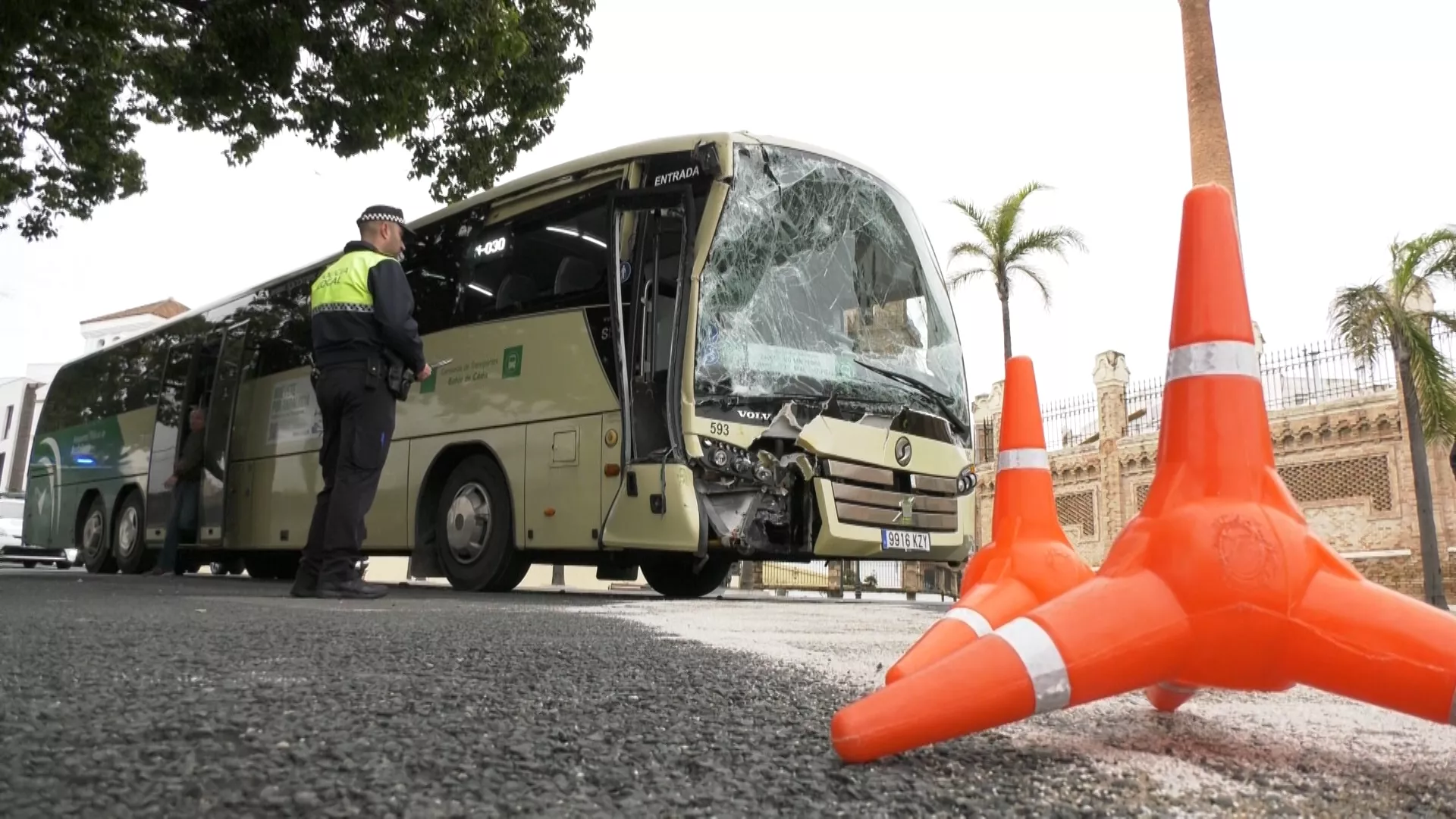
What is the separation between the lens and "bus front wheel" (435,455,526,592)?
8.02 metres

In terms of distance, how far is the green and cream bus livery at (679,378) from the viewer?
6941mm

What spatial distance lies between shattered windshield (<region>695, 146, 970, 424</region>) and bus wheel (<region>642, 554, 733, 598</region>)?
263 centimetres

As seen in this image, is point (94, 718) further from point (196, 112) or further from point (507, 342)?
point (196, 112)

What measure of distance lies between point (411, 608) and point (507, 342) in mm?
3046

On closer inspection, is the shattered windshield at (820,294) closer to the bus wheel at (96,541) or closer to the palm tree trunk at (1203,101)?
the palm tree trunk at (1203,101)

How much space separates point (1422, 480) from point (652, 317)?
53.1ft

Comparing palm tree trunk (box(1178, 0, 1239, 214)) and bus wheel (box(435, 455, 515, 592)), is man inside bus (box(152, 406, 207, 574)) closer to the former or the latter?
bus wheel (box(435, 455, 515, 592))

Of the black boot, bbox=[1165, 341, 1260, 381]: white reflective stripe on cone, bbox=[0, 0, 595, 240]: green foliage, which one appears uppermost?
bbox=[0, 0, 595, 240]: green foliage

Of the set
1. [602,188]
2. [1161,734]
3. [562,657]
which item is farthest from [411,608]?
[1161,734]

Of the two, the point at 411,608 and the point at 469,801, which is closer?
the point at 469,801

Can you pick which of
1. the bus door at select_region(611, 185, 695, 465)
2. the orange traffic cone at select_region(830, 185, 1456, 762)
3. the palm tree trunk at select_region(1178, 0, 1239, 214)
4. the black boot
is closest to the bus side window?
the bus door at select_region(611, 185, 695, 465)

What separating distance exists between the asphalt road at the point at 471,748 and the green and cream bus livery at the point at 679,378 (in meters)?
3.85

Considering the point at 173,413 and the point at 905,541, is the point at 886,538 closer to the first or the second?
the point at 905,541

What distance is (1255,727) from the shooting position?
7.48ft
